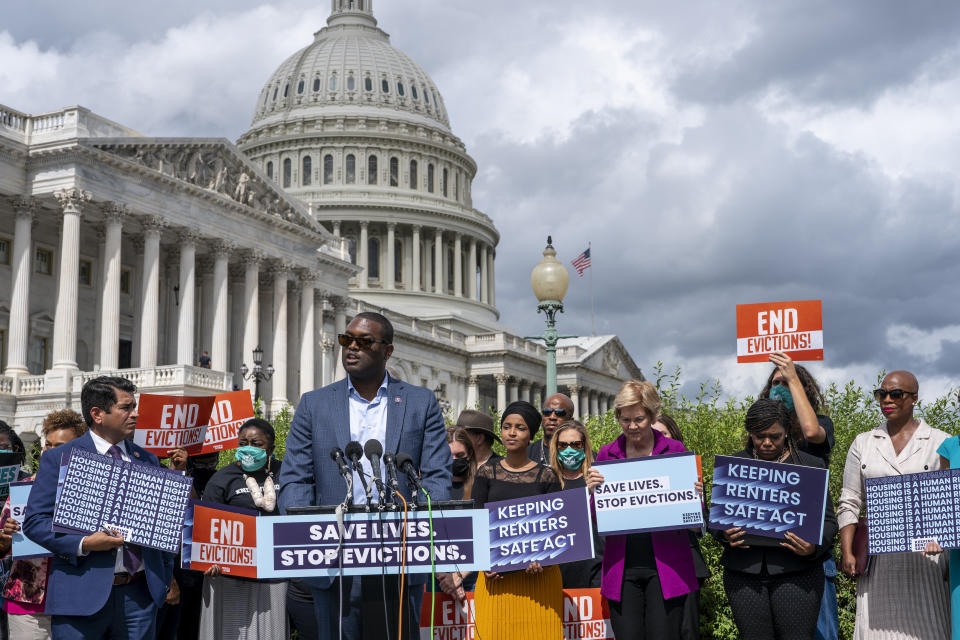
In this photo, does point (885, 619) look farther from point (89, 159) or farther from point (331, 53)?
point (331, 53)

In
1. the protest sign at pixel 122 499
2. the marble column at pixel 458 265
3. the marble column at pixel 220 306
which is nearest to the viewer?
the protest sign at pixel 122 499

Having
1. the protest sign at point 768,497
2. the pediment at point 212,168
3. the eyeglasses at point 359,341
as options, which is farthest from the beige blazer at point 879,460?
the pediment at point 212,168

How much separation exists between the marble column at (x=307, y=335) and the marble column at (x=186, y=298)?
809cm

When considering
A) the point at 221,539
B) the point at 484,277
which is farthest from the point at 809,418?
the point at 484,277

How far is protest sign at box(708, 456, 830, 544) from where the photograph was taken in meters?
7.76

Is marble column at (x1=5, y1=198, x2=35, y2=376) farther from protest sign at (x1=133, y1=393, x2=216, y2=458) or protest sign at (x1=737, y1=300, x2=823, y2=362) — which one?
protest sign at (x1=737, y1=300, x2=823, y2=362)

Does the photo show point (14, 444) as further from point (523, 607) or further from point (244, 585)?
point (523, 607)

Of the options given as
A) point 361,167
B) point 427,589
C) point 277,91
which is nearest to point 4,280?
point 427,589

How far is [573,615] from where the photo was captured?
8.52 metres

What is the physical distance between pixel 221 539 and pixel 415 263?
89.7 metres

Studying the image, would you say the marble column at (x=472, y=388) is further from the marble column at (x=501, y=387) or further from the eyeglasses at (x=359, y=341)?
the eyeglasses at (x=359, y=341)

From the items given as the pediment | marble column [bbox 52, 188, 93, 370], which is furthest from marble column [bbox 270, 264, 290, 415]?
marble column [bbox 52, 188, 93, 370]

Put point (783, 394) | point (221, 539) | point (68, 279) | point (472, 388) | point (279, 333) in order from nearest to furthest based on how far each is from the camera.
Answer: point (221, 539)
point (783, 394)
point (68, 279)
point (279, 333)
point (472, 388)

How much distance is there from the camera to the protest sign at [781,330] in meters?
9.95
